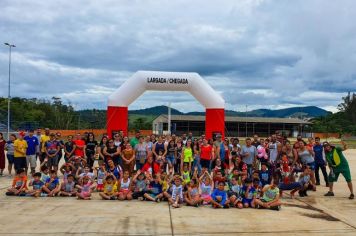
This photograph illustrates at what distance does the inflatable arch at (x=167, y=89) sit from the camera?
1645 cm

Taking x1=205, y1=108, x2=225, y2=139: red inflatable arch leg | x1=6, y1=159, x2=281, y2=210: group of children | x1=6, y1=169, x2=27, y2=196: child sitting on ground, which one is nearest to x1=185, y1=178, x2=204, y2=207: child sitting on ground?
x1=6, y1=159, x2=281, y2=210: group of children

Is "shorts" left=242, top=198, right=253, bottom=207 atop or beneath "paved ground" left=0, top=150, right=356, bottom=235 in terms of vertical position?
atop

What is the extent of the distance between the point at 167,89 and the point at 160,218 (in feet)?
32.8

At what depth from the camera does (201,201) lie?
9297mm

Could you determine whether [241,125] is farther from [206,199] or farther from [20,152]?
[206,199]

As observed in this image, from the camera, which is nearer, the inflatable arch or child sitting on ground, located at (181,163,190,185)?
child sitting on ground, located at (181,163,190,185)

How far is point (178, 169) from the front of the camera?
42.4 feet

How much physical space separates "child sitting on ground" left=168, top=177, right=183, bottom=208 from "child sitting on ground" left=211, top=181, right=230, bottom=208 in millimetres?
742

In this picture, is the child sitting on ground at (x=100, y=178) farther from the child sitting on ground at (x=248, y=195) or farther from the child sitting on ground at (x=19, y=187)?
the child sitting on ground at (x=248, y=195)

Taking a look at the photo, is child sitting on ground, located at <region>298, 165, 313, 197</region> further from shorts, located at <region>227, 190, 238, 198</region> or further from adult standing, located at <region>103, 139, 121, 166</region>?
adult standing, located at <region>103, 139, 121, 166</region>

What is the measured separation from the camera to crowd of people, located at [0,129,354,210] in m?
9.49

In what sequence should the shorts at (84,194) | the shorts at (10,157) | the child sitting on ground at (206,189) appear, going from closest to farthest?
1. the child sitting on ground at (206,189)
2. the shorts at (84,194)
3. the shorts at (10,157)

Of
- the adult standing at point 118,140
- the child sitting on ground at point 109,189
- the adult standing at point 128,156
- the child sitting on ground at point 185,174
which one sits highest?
the adult standing at point 118,140

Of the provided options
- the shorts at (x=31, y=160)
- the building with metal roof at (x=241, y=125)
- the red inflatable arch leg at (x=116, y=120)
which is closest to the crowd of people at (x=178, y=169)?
the shorts at (x=31, y=160)
